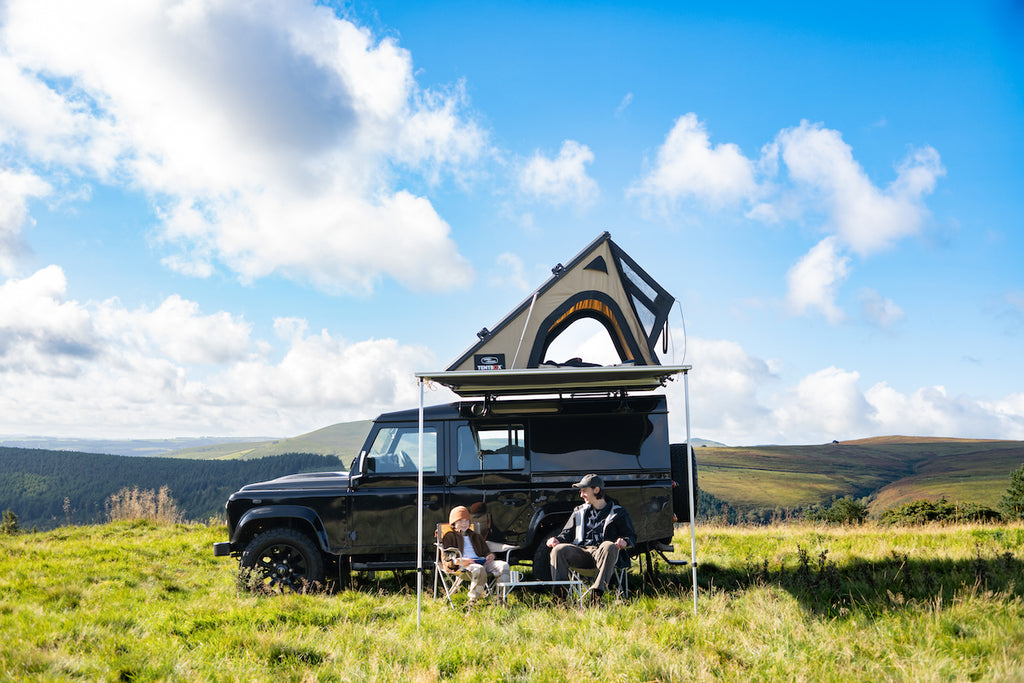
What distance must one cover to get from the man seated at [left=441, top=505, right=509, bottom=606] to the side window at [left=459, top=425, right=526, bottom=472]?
544 millimetres

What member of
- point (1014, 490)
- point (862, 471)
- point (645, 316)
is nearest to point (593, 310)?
point (645, 316)

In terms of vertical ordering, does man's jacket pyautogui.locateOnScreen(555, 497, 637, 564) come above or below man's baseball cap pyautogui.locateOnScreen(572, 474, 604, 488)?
below

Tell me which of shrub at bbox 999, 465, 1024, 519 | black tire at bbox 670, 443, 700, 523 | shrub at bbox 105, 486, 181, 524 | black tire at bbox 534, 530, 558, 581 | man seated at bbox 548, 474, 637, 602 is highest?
black tire at bbox 670, 443, 700, 523

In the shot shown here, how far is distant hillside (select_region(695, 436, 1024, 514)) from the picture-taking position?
281ft

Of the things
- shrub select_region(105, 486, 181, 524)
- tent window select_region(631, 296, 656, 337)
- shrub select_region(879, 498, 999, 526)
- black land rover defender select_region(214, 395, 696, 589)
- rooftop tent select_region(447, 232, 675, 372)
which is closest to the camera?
black land rover defender select_region(214, 395, 696, 589)

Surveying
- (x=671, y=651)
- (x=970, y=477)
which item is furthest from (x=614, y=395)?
(x=970, y=477)

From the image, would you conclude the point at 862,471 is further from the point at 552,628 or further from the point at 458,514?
the point at 552,628

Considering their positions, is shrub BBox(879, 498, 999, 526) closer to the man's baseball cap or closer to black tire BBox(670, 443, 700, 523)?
black tire BBox(670, 443, 700, 523)

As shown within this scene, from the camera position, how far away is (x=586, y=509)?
6707 mm

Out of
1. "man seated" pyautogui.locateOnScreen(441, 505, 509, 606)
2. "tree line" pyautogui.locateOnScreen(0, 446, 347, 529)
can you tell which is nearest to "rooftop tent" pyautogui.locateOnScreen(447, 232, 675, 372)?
"man seated" pyautogui.locateOnScreen(441, 505, 509, 606)

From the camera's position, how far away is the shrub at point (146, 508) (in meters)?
14.4

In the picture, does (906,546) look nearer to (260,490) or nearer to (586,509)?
(586,509)

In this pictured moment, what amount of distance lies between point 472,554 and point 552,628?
60.7 inches

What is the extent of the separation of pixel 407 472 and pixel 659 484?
287cm
